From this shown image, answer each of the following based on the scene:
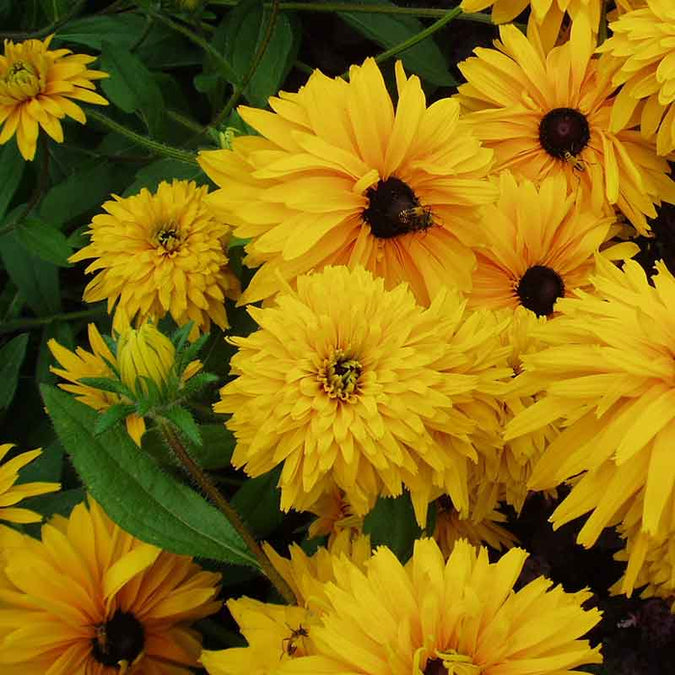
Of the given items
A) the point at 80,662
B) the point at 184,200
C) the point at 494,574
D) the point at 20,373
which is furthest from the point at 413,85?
the point at 20,373

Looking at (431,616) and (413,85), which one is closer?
(431,616)

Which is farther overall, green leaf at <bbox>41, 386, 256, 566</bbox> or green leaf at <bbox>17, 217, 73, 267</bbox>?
green leaf at <bbox>17, 217, 73, 267</bbox>

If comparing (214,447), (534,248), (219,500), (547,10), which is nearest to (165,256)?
(214,447)

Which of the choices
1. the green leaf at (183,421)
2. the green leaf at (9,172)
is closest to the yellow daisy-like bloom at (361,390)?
the green leaf at (183,421)

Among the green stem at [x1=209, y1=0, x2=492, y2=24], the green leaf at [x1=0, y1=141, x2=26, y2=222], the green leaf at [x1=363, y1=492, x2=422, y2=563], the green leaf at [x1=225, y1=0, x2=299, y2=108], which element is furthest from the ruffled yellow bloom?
the green leaf at [x1=0, y1=141, x2=26, y2=222]

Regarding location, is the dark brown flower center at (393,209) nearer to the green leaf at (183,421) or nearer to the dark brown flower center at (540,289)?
the dark brown flower center at (540,289)

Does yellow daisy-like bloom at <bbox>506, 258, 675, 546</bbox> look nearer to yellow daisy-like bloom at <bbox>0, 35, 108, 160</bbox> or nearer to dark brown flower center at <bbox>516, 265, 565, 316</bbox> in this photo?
dark brown flower center at <bbox>516, 265, 565, 316</bbox>

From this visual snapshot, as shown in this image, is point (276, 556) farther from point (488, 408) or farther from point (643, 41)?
point (643, 41)
